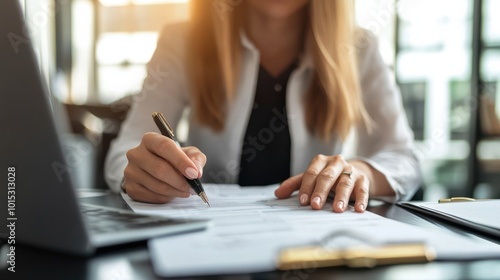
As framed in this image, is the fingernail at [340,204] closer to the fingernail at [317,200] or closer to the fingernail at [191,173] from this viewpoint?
the fingernail at [317,200]

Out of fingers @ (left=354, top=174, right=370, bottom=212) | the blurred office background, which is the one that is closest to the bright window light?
the blurred office background

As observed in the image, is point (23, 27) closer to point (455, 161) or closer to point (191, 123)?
point (191, 123)

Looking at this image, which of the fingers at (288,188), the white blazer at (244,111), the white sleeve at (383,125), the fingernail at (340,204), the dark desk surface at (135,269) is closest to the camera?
the dark desk surface at (135,269)

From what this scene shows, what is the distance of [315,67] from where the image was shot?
3.60 ft

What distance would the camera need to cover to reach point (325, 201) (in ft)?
2.00

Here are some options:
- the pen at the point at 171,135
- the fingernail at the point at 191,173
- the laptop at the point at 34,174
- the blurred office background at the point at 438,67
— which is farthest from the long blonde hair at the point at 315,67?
the blurred office background at the point at 438,67

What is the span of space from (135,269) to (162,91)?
2.44 ft

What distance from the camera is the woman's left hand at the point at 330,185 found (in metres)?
0.58

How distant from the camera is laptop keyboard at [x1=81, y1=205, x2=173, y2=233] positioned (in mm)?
437

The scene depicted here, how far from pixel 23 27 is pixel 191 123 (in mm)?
756

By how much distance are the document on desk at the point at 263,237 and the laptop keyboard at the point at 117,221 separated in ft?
0.10

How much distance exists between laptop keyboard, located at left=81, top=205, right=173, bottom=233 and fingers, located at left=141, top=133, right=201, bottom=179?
10 centimetres

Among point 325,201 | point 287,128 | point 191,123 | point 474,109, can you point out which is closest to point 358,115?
point 287,128

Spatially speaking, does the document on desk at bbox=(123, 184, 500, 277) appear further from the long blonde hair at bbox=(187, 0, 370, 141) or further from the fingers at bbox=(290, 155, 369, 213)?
the long blonde hair at bbox=(187, 0, 370, 141)
